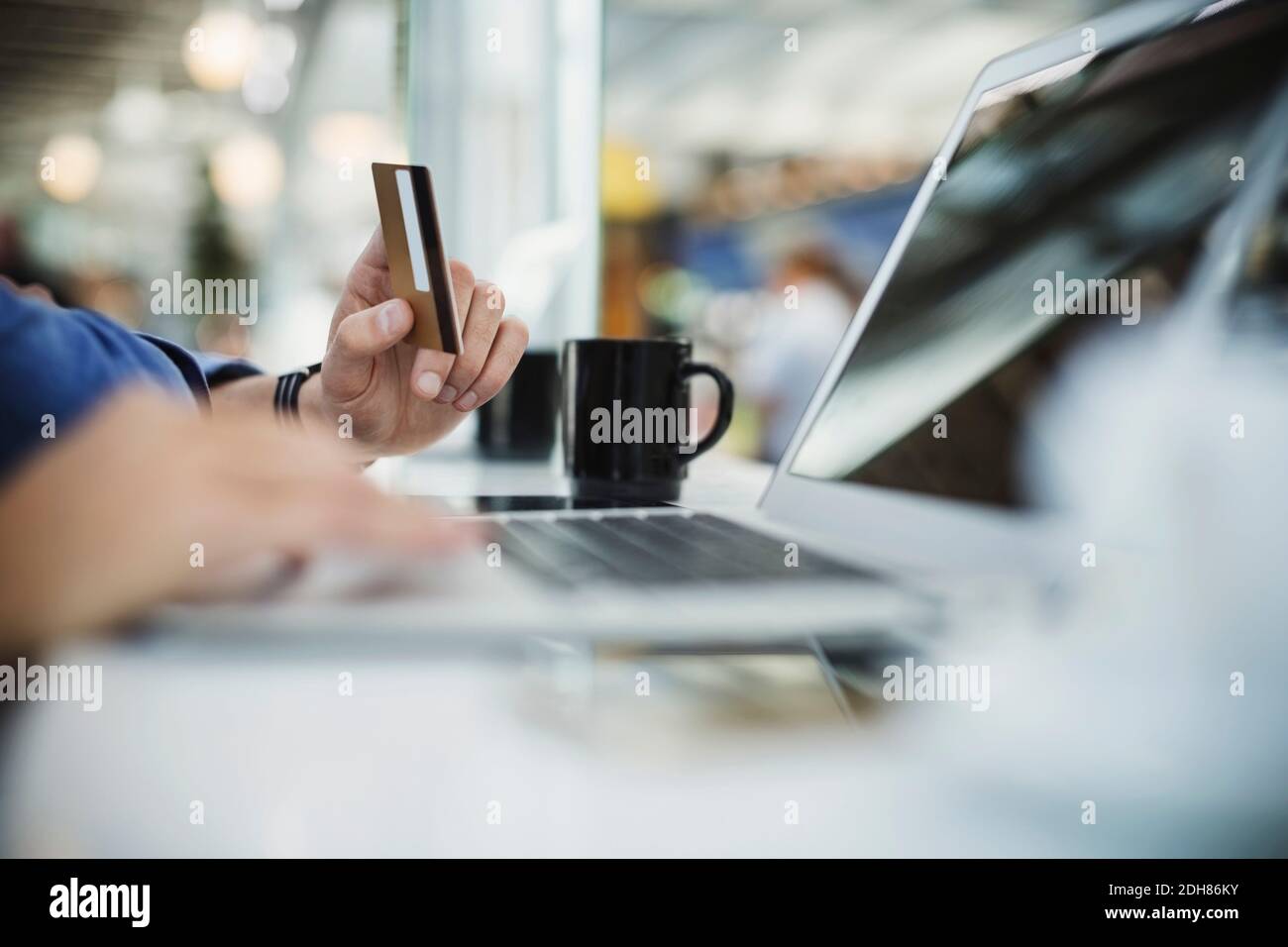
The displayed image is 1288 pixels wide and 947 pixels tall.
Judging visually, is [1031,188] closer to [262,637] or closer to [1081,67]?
[1081,67]

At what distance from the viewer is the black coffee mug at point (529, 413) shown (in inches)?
35.2

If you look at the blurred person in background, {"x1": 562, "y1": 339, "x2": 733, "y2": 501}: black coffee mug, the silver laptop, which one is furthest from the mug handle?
the blurred person in background

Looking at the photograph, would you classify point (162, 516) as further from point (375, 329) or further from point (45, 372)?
point (375, 329)

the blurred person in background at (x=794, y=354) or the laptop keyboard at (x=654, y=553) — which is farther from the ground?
the blurred person in background at (x=794, y=354)

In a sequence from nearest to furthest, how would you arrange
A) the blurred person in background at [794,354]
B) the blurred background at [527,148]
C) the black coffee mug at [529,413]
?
the black coffee mug at [529,413] → the blurred background at [527,148] → the blurred person in background at [794,354]

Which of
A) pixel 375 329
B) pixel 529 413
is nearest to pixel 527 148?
pixel 529 413

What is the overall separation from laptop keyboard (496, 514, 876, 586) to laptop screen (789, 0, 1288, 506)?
0.23 feet

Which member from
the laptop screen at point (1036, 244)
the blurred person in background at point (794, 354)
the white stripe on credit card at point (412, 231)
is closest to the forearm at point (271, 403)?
the white stripe on credit card at point (412, 231)

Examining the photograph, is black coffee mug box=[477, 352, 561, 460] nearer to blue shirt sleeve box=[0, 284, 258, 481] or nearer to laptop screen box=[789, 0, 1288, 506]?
laptop screen box=[789, 0, 1288, 506]

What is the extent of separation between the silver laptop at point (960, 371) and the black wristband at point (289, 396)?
20 cm

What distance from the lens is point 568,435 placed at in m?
0.69

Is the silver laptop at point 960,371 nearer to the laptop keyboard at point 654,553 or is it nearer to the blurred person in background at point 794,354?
the laptop keyboard at point 654,553

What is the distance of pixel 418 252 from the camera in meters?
0.49

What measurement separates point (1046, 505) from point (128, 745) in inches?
11.6
